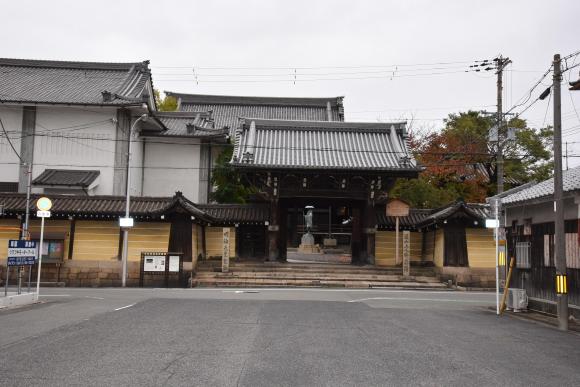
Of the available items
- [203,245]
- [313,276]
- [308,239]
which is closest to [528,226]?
[313,276]

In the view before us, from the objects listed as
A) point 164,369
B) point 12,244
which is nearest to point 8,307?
point 12,244

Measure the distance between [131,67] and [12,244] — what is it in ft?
71.7

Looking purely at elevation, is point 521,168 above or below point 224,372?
above

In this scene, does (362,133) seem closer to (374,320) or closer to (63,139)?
(63,139)

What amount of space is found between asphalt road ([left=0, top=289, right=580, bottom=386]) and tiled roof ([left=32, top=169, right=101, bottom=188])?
15.1m

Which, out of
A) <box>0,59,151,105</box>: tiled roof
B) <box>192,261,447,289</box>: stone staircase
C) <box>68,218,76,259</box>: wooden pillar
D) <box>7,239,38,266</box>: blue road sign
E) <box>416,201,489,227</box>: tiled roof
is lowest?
<box>192,261,447,289</box>: stone staircase

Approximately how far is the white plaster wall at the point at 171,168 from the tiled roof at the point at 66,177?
490cm

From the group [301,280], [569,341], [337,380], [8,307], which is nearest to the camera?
[337,380]

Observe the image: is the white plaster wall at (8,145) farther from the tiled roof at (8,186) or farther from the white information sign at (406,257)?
the white information sign at (406,257)

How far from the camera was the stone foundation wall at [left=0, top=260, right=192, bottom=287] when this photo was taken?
2631 cm

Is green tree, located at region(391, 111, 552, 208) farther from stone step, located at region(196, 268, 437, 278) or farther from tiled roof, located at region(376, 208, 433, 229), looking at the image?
stone step, located at region(196, 268, 437, 278)

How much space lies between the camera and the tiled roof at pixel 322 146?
92.8 ft

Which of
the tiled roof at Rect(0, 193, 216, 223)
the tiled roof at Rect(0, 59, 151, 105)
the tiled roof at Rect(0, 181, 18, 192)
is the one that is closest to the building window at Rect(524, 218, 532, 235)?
the tiled roof at Rect(0, 193, 216, 223)

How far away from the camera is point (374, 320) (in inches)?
529
